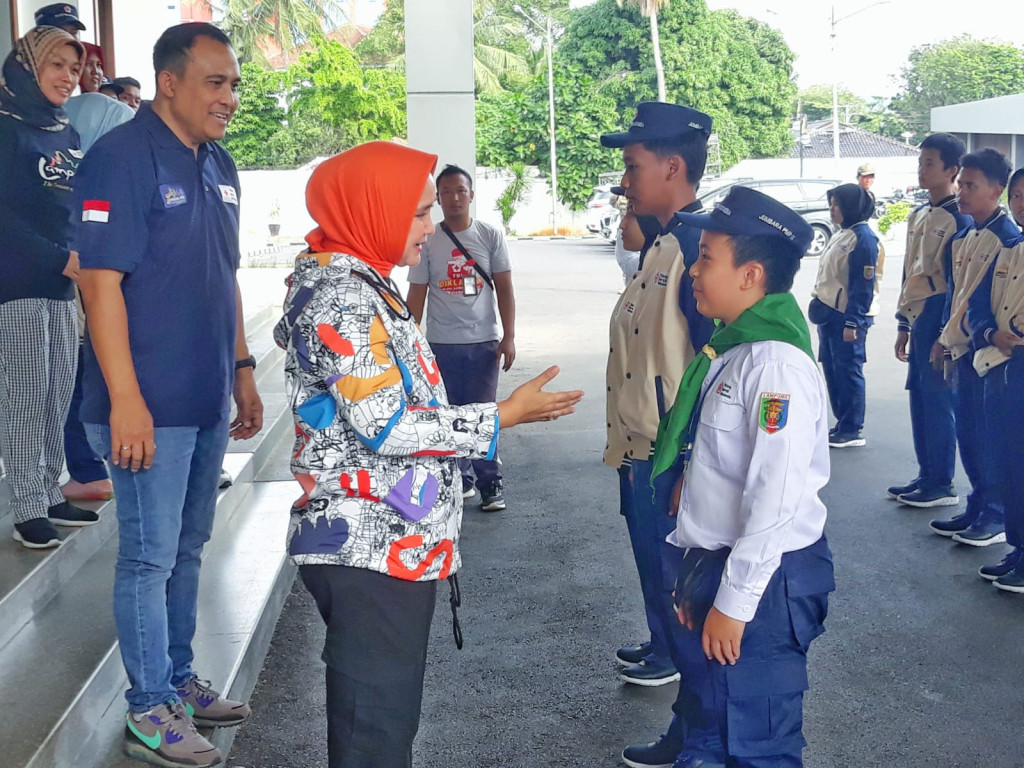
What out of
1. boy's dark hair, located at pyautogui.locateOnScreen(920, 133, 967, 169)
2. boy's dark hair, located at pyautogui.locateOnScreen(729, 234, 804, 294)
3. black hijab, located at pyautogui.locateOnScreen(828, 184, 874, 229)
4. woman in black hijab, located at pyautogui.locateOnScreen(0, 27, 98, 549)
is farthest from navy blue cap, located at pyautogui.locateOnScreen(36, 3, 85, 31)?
black hijab, located at pyautogui.locateOnScreen(828, 184, 874, 229)

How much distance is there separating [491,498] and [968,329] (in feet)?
9.04

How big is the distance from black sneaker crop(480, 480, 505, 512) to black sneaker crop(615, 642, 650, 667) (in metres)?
2.19

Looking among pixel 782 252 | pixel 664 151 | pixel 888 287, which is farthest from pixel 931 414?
pixel 888 287

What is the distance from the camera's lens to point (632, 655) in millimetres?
4117

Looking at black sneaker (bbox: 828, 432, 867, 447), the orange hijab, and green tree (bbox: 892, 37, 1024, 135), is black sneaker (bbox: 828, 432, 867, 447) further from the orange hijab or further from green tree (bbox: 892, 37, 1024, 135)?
green tree (bbox: 892, 37, 1024, 135)

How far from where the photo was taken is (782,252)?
2568 millimetres

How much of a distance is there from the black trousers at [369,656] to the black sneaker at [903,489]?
4711 millimetres

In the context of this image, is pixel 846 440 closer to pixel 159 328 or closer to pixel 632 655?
pixel 632 655

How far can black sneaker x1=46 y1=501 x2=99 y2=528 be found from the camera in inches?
171

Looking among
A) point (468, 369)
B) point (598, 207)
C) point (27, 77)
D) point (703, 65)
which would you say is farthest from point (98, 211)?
point (703, 65)

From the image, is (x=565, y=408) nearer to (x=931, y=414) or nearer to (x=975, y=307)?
(x=975, y=307)

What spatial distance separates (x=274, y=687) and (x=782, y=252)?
99.9 inches

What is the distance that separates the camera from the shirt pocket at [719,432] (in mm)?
2508

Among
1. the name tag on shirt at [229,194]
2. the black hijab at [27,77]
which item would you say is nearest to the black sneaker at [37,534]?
the black hijab at [27,77]
